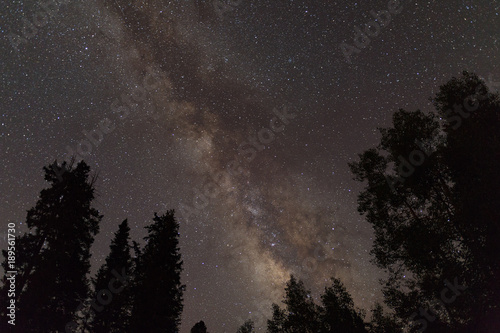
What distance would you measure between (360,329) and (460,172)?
23.3m

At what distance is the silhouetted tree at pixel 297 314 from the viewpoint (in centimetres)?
2945

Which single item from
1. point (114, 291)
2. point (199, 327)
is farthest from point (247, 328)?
point (114, 291)

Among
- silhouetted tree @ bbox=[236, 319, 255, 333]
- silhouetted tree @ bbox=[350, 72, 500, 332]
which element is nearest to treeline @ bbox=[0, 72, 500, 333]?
silhouetted tree @ bbox=[350, 72, 500, 332]

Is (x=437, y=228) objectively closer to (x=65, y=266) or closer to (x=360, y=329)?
(x=360, y=329)

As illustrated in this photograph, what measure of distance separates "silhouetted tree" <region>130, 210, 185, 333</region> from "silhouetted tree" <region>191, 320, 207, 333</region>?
42.9ft

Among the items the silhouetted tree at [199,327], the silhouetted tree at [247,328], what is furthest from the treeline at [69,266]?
the silhouetted tree at [247,328]

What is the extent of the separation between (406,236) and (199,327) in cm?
3089

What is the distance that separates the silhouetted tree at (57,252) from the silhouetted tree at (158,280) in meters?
4.40

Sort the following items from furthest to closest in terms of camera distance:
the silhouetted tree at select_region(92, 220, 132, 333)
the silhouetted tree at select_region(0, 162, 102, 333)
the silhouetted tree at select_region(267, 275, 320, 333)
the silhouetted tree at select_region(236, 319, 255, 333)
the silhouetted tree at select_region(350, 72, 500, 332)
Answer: the silhouetted tree at select_region(236, 319, 255, 333) < the silhouetted tree at select_region(267, 275, 320, 333) < the silhouetted tree at select_region(92, 220, 132, 333) < the silhouetted tree at select_region(0, 162, 102, 333) < the silhouetted tree at select_region(350, 72, 500, 332)

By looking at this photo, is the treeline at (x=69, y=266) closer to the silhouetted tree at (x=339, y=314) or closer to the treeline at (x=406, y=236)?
the treeline at (x=406, y=236)

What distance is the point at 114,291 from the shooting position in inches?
981

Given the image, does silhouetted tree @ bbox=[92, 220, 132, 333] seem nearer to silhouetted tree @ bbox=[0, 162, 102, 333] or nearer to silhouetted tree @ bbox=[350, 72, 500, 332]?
silhouetted tree @ bbox=[0, 162, 102, 333]

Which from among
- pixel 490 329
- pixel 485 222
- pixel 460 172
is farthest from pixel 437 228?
pixel 490 329

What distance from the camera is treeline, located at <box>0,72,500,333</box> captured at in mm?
12344
